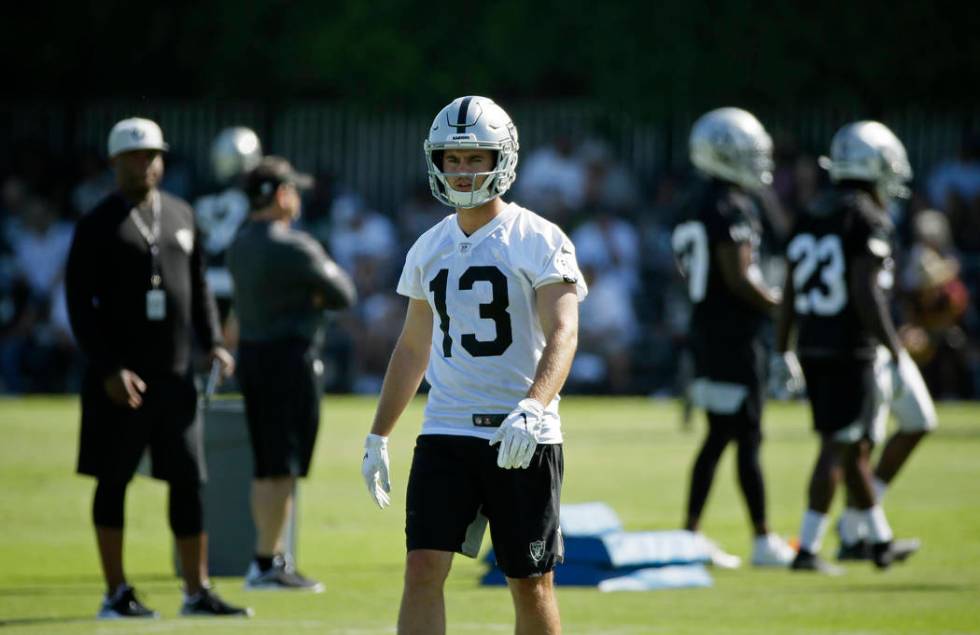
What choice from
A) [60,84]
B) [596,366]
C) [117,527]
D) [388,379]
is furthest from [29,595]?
[60,84]

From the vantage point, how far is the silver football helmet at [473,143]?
6871 mm

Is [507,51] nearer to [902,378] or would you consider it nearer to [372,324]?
[372,324]

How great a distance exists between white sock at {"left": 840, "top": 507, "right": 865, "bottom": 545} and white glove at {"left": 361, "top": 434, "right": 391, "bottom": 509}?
461 cm

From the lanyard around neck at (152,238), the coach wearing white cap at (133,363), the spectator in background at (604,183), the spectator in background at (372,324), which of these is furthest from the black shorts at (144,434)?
the spectator in background at (604,183)

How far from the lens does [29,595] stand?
9961 mm

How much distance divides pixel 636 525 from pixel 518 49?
13839mm

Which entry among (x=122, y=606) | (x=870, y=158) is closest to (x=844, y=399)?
(x=870, y=158)

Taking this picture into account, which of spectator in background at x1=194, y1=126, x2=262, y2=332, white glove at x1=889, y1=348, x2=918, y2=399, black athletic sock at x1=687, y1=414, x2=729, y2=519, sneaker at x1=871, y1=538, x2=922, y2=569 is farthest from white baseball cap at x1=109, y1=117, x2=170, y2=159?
spectator in background at x1=194, y1=126, x2=262, y2=332

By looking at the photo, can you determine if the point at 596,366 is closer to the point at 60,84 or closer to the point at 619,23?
the point at 619,23

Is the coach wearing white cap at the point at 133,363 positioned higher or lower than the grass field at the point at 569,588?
higher

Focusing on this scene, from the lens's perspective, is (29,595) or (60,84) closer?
(29,595)

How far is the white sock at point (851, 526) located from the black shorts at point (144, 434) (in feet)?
12.8

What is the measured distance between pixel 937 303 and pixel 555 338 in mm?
14054

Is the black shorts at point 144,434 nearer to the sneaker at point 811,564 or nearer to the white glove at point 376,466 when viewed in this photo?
the white glove at point 376,466
